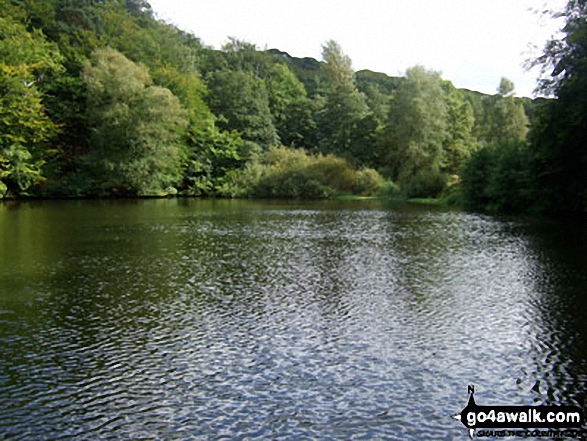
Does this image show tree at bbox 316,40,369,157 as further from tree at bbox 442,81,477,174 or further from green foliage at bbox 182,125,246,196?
green foliage at bbox 182,125,246,196

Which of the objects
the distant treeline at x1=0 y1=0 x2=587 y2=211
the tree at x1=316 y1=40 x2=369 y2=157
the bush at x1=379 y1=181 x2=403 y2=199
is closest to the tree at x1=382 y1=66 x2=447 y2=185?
the distant treeline at x1=0 y1=0 x2=587 y2=211

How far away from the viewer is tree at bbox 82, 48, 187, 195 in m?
55.9

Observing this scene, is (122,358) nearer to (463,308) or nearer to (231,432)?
(231,432)

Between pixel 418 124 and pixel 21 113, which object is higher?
pixel 418 124

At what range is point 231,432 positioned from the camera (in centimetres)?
630

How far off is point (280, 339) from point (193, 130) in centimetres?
6242

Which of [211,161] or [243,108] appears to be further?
[243,108]

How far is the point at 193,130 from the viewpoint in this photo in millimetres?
69688

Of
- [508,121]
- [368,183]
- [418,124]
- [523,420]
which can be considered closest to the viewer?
[523,420]

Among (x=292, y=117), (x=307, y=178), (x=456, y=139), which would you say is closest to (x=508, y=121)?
(x=456, y=139)

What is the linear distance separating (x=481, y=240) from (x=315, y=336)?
1520 centimetres

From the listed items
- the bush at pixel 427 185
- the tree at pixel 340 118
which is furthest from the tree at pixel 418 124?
the tree at pixel 340 118

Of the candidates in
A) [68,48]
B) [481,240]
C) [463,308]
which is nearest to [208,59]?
[68,48]

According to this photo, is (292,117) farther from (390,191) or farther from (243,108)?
(390,191)
